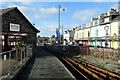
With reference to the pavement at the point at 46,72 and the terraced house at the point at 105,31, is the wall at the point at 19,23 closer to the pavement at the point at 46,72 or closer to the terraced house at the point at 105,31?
the pavement at the point at 46,72

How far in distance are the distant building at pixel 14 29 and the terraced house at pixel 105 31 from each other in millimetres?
16273

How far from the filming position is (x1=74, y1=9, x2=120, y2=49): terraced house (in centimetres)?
2622

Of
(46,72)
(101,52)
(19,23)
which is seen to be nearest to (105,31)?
(101,52)

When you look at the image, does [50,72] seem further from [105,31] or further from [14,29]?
[105,31]

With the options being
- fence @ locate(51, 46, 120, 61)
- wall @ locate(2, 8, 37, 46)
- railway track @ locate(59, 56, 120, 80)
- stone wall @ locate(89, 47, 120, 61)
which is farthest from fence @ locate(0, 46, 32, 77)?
stone wall @ locate(89, 47, 120, 61)

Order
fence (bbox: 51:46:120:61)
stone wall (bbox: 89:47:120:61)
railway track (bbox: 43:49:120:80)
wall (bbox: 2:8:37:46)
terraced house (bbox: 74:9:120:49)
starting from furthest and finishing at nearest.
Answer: terraced house (bbox: 74:9:120:49)
wall (bbox: 2:8:37:46)
fence (bbox: 51:46:120:61)
stone wall (bbox: 89:47:120:61)
railway track (bbox: 43:49:120:80)

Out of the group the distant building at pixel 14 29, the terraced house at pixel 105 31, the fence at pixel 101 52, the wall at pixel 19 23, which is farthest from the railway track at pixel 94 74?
the terraced house at pixel 105 31

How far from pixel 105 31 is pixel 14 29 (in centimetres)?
2154

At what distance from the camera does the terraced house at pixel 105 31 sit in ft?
86.0

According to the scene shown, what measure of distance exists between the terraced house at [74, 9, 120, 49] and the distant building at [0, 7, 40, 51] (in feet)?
53.4

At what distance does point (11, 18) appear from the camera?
19781 mm

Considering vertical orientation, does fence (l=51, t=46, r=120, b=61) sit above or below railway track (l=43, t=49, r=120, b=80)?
above

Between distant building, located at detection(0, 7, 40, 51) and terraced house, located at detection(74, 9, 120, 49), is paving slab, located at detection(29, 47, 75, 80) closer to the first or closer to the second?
distant building, located at detection(0, 7, 40, 51)

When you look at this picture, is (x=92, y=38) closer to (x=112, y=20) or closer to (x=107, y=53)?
(x=112, y=20)
